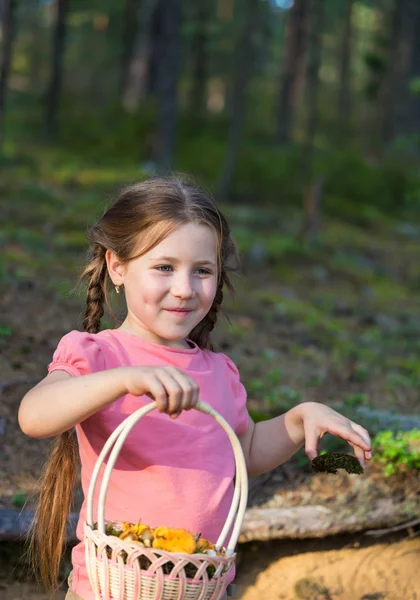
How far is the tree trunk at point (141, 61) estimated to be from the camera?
2212 centimetres

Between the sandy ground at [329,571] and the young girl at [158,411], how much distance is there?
6.41 feet

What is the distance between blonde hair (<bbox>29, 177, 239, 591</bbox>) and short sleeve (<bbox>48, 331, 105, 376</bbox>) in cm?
30

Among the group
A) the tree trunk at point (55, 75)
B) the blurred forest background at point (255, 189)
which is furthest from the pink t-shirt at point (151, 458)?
the tree trunk at point (55, 75)

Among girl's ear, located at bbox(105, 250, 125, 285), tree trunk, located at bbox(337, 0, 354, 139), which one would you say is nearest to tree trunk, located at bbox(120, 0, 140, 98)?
tree trunk, located at bbox(337, 0, 354, 139)

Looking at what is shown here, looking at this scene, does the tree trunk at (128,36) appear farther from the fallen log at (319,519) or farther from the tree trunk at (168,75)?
the fallen log at (319,519)

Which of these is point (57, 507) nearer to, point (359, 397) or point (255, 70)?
point (359, 397)

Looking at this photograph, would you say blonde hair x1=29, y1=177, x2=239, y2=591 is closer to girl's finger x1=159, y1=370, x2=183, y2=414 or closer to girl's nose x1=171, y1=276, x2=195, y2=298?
girl's nose x1=171, y1=276, x2=195, y2=298

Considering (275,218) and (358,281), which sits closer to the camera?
(358,281)

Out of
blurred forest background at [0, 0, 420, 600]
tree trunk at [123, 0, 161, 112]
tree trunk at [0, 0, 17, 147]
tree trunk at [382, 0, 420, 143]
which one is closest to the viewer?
blurred forest background at [0, 0, 420, 600]

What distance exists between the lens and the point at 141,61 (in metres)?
23.1

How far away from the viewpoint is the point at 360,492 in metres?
4.54

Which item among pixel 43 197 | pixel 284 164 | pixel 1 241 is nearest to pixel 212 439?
pixel 1 241

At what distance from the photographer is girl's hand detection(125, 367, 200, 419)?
191cm

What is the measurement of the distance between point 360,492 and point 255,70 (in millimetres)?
23742
